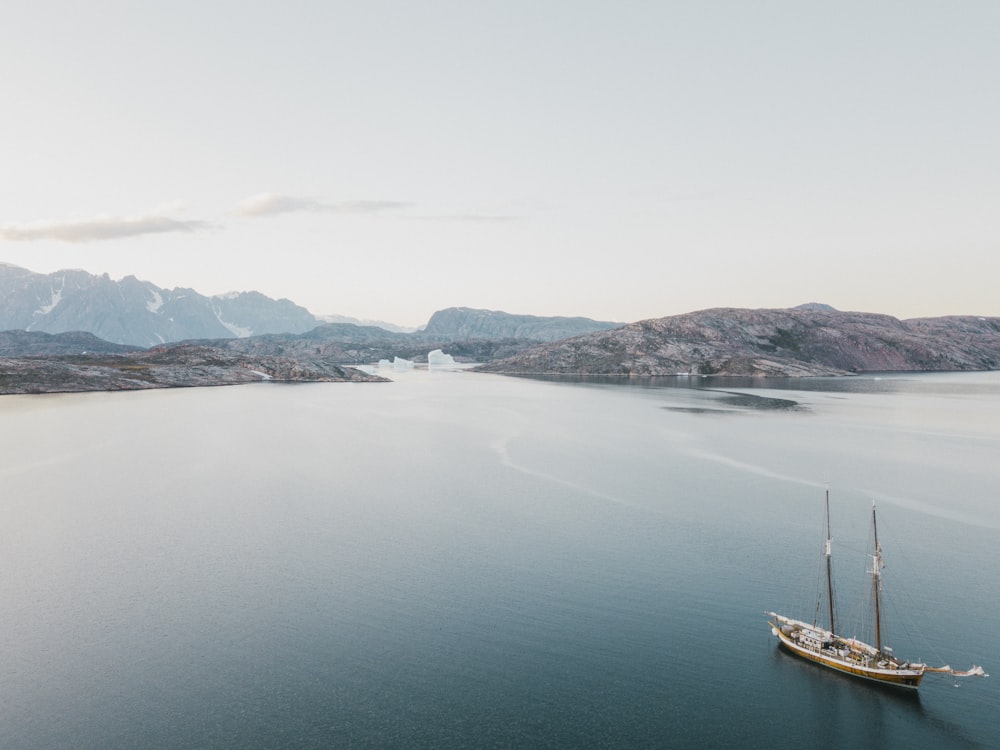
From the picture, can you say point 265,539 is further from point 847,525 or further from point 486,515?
point 847,525

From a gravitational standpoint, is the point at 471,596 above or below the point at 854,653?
above

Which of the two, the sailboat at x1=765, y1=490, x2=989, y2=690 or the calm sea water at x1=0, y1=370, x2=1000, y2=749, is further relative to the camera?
the sailboat at x1=765, y1=490, x2=989, y2=690

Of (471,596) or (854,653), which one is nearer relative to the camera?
(854,653)

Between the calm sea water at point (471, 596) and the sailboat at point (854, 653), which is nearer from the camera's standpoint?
the calm sea water at point (471, 596)
